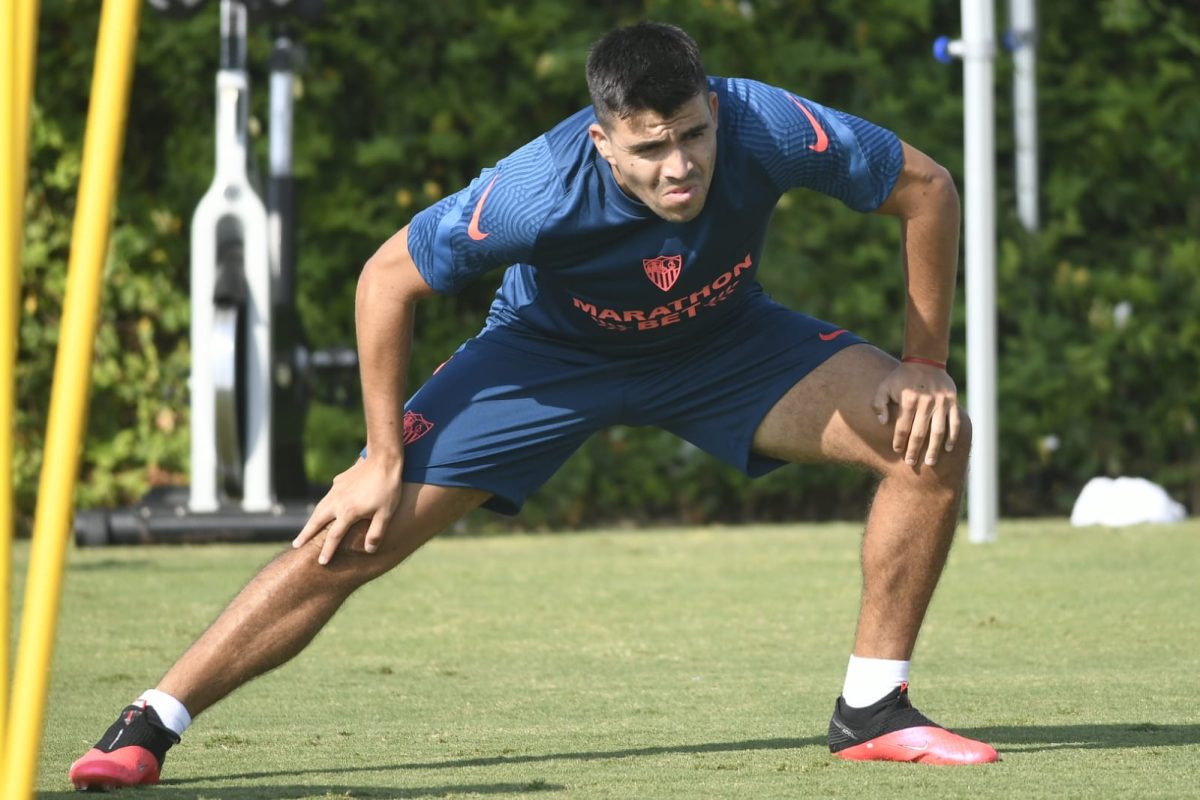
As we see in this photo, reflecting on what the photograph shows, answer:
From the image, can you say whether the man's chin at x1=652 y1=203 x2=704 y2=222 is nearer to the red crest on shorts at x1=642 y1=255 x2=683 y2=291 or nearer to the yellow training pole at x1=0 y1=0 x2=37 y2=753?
the red crest on shorts at x1=642 y1=255 x2=683 y2=291

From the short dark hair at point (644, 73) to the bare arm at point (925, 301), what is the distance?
506 mm

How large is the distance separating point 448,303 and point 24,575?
239cm

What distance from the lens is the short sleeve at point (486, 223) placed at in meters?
3.24

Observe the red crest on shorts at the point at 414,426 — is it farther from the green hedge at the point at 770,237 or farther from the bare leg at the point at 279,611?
the green hedge at the point at 770,237

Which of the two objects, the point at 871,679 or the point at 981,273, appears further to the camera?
the point at 981,273

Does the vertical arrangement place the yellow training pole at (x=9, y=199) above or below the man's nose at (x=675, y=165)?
below

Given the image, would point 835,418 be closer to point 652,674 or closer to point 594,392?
point 594,392

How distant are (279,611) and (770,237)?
17.1ft

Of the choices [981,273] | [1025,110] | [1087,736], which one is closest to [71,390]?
[1087,736]

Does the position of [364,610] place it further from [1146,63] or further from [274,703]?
[1146,63]

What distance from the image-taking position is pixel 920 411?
3396 millimetres

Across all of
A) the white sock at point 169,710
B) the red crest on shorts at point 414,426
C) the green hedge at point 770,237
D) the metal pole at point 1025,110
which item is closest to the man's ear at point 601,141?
the red crest on shorts at point 414,426

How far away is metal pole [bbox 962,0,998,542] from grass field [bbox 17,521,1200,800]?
0.74 ft

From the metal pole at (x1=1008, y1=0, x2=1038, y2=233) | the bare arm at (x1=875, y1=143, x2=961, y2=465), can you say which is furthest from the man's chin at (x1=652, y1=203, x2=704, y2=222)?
the metal pole at (x1=1008, y1=0, x2=1038, y2=233)
